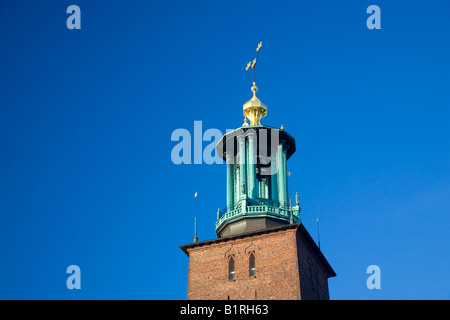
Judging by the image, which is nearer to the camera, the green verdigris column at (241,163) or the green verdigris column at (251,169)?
the green verdigris column at (251,169)

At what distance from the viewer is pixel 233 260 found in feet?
123

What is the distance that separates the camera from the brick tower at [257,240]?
36.1 metres

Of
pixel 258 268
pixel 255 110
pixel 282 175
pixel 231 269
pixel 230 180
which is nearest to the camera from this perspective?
pixel 258 268

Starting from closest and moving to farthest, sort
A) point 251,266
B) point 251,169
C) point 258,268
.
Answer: point 258,268 → point 251,266 → point 251,169

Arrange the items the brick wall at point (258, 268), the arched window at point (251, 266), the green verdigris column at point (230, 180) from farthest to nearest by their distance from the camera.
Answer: the green verdigris column at point (230, 180), the arched window at point (251, 266), the brick wall at point (258, 268)

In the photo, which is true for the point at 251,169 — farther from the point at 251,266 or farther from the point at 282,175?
the point at 251,266

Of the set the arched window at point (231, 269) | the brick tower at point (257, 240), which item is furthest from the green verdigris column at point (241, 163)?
the arched window at point (231, 269)

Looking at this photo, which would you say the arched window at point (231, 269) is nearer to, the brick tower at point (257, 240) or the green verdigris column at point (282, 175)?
the brick tower at point (257, 240)

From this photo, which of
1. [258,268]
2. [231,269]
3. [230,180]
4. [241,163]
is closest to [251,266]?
[258,268]

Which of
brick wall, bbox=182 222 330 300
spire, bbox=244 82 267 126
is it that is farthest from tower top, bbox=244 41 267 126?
brick wall, bbox=182 222 330 300

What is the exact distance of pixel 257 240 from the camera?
124ft
